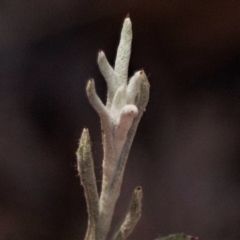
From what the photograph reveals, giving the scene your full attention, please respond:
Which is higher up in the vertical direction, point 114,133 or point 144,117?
point 144,117

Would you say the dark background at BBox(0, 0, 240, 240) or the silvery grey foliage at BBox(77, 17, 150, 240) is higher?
the dark background at BBox(0, 0, 240, 240)

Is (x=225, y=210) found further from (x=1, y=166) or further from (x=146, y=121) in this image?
(x=1, y=166)

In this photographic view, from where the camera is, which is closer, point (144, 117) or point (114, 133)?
point (114, 133)

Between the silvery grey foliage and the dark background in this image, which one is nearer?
the silvery grey foliage

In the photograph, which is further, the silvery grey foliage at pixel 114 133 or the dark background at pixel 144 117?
the dark background at pixel 144 117

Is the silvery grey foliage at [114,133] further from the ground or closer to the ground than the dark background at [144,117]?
closer to the ground
